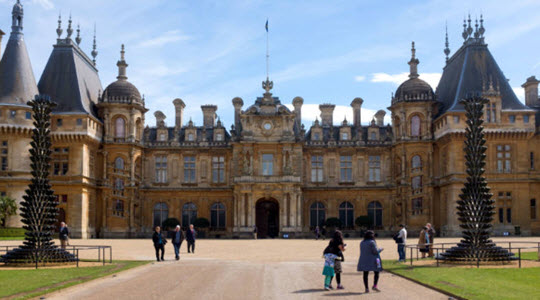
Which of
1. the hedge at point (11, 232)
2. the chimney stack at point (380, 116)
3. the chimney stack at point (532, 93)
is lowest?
the hedge at point (11, 232)

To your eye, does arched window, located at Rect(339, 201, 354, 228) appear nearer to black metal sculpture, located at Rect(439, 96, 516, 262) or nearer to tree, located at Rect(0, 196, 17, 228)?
tree, located at Rect(0, 196, 17, 228)

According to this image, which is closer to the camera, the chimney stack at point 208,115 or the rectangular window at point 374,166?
the rectangular window at point 374,166

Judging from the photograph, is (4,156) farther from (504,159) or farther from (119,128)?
(504,159)

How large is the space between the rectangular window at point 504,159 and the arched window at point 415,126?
25.4 feet

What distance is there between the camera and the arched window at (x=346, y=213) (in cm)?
6412

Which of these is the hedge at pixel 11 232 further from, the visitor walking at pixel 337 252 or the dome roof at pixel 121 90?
the visitor walking at pixel 337 252

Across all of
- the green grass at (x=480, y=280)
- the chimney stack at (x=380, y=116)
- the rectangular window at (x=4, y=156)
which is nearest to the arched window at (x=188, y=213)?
the rectangular window at (x=4, y=156)

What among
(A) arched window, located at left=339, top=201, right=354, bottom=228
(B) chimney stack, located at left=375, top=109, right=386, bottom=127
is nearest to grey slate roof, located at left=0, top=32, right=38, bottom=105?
(A) arched window, located at left=339, top=201, right=354, bottom=228

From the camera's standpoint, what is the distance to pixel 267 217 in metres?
65.0

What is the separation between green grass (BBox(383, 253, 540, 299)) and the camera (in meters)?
16.3

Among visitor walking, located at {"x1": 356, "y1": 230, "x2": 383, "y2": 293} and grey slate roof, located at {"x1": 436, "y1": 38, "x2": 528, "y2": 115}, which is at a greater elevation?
grey slate roof, located at {"x1": 436, "y1": 38, "x2": 528, "y2": 115}

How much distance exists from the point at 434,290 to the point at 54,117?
45851 millimetres

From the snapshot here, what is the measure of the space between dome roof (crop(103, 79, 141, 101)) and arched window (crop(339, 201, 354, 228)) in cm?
2373

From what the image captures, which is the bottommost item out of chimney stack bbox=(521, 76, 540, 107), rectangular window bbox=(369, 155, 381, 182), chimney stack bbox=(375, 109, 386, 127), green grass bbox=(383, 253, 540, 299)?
green grass bbox=(383, 253, 540, 299)
